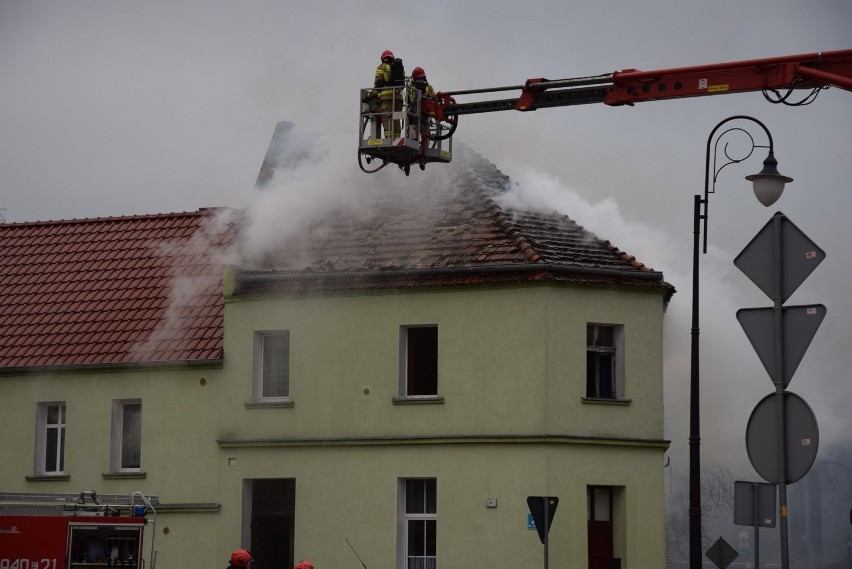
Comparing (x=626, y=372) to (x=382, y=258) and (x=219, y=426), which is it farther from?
(x=219, y=426)

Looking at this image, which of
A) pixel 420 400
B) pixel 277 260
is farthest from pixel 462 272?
pixel 277 260

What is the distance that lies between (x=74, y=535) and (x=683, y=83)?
13.1 m

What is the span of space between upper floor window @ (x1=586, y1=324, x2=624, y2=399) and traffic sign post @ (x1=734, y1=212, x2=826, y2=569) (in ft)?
56.2

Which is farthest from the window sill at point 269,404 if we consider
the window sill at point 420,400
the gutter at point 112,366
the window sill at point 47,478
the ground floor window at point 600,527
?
the ground floor window at point 600,527

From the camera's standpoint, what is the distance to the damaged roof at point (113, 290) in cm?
3183

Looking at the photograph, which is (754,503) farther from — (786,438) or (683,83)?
(683,83)

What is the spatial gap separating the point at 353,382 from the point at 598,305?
521 centimetres

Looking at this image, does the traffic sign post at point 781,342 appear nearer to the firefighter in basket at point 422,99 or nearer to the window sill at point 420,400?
the firefighter in basket at point 422,99

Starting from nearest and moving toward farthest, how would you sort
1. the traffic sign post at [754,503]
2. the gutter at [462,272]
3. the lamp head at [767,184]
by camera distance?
the traffic sign post at [754,503] < the lamp head at [767,184] < the gutter at [462,272]

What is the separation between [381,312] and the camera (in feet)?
95.3

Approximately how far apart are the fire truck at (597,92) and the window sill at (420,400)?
4.89 meters

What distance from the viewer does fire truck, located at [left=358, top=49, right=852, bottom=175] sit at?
72.4ft

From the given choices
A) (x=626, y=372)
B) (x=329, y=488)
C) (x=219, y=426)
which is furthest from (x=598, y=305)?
(x=219, y=426)

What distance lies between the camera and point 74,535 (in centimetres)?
2516
